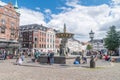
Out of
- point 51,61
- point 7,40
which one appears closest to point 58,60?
point 51,61

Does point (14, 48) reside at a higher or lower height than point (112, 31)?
lower

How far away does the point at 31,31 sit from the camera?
88375mm

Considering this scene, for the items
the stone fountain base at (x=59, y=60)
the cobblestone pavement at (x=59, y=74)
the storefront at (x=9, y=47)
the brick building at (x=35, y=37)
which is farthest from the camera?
the brick building at (x=35, y=37)

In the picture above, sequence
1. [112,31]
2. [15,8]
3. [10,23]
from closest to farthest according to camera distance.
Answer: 1. [10,23]
2. [15,8]
3. [112,31]

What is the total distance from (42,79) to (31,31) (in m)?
76.9

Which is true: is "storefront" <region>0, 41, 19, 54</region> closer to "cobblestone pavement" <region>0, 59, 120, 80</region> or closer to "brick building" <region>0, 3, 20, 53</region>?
"brick building" <region>0, 3, 20, 53</region>

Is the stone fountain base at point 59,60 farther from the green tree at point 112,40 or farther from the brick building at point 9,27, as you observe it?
the green tree at point 112,40

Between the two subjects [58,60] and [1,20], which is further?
[1,20]

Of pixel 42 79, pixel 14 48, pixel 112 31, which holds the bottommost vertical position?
pixel 42 79

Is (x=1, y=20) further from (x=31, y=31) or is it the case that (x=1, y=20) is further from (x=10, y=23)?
(x=31, y=31)

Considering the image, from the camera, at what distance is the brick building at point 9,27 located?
52.1 m

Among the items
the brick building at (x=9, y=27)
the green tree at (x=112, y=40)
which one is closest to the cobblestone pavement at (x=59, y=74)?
the brick building at (x=9, y=27)

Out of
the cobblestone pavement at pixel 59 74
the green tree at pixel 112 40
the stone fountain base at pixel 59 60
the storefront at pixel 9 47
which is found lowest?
the cobblestone pavement at pixel 59 74

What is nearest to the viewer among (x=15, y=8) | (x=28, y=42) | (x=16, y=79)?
(x=16, y=79)
